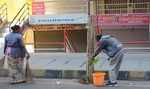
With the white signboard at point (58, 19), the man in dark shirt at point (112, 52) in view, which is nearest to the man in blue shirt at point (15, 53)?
the man in dark shirt at point (112, 52)

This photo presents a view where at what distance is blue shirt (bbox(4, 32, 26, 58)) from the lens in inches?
618

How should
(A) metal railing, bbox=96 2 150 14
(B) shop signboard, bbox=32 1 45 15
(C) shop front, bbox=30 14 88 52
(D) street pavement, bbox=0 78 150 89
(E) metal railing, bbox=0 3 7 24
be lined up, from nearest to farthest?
(D) street pavement, bbox=0 78 150 89 < (C) shop front, bbox=30 14 88 52 < (A) metal railing, bbox=96 2 150 14 < (B) shop signboard, bbox=32 1 45 15 < (E) metal railing, bbox=0 3 7 24

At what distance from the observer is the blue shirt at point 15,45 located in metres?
15.7

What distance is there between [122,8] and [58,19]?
2.74 m

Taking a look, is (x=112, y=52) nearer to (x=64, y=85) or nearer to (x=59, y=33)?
(x=64, y=85)

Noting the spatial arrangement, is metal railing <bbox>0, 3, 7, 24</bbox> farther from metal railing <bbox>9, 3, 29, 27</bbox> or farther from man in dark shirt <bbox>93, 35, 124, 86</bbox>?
man in dark shirt <bbox>93, 35, 124, 86</bbox>

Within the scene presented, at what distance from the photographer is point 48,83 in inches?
631

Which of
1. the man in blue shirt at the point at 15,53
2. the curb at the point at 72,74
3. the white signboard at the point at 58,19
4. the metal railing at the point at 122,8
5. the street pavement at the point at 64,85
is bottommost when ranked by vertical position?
the street pavement at the point at 64,85

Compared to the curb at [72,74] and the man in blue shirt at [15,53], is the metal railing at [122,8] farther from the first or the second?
the man in blue shirt at [15,53]

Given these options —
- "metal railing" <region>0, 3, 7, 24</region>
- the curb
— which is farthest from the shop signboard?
the curb

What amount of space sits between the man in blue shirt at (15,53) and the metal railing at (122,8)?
27.7 ft

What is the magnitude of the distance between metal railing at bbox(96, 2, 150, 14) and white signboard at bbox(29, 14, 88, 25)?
41.7 inches

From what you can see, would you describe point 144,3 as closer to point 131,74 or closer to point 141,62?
point 141,62

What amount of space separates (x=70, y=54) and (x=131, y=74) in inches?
251
